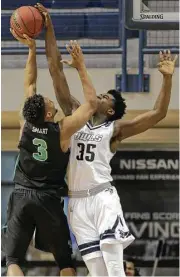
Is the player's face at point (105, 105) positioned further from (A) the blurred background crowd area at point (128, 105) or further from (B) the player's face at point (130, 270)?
(B) the player's face at point (130, 270)

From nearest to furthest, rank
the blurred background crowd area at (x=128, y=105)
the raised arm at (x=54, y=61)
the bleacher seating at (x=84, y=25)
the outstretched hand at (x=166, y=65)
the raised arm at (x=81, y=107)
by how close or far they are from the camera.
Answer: the raised arm at (x=81, y=107) → the outstretched hand at (x=166, y=65) → the raised arm at (x=54, y=61) → the blurred background crowd area at (x=128, y=105) → the bleacher seating at (x=84, y=25)

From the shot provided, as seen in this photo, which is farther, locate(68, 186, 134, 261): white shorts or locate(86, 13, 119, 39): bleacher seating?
locate(86, 13, 119, 39): bleacher seating

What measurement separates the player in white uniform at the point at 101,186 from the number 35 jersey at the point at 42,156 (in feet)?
0.44

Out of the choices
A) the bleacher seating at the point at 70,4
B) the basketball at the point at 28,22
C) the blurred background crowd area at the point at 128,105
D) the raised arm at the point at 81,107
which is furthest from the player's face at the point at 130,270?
the basketball at the point at 28,22

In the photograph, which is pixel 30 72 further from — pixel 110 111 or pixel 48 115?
pixel 110 111

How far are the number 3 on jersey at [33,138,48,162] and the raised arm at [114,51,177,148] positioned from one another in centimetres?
55

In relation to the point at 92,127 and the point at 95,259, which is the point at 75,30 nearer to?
the point at 92,127

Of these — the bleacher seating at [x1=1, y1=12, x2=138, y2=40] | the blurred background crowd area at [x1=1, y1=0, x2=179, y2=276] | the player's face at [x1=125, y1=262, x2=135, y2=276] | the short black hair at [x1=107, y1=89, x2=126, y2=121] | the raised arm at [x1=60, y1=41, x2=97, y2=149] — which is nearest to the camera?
the raised arm at [x1=60, y1=41, x2=97, y2=149]

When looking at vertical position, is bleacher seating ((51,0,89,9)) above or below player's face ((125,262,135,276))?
above

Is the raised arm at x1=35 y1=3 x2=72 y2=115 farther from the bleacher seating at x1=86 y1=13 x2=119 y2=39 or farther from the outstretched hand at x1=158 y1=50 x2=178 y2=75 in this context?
the bleacher seating at x1=86 y1=13 x2=119 y2=39

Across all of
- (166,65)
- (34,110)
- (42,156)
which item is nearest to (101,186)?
(42,156)

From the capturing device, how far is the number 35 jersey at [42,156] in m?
4.23

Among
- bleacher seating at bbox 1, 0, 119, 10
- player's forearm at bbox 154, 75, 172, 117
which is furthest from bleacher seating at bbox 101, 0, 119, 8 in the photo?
player's forearm at bbox 154, 75, 172, 117

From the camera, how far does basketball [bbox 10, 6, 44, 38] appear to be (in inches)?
173
